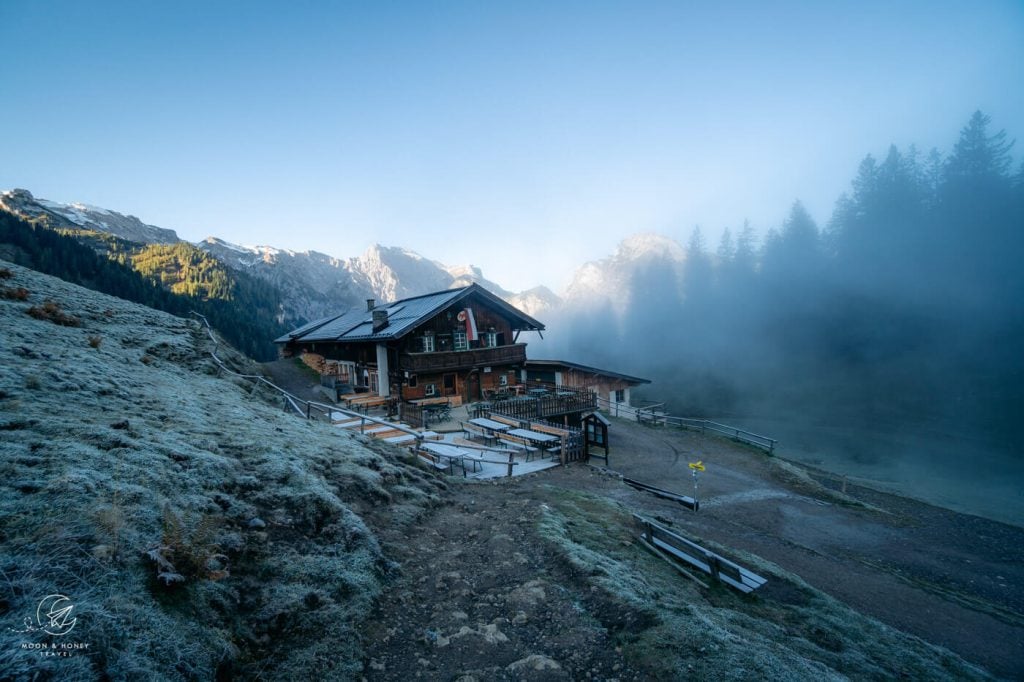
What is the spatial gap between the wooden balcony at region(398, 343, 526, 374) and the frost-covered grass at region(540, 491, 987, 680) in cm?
1845

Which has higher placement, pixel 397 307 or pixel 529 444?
pixel 397 307

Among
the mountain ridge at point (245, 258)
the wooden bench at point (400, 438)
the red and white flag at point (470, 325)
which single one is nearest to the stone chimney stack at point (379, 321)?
the red and white flag at point (470, 325)

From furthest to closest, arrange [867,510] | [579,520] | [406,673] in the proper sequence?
1. [867,510]
2. [579,520]
3. [406,673]

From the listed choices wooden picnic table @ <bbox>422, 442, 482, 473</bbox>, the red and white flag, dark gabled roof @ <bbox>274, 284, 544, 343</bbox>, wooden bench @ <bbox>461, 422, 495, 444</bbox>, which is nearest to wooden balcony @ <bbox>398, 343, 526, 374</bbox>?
the red and white flag

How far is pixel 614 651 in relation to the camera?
522 centimetres

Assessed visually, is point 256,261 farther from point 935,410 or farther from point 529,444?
point 935,410

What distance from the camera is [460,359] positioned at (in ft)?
93.5

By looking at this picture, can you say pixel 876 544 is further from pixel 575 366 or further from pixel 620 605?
pixel 575 366

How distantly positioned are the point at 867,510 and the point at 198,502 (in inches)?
923

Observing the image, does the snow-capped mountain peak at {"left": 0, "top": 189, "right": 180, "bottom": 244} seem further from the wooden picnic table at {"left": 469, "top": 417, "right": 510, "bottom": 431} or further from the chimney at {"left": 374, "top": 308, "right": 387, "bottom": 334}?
the wooden picnic table at {"left": 469, "top": 417, "right": 510, "bottom": 431}

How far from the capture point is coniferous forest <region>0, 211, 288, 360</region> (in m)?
50.9

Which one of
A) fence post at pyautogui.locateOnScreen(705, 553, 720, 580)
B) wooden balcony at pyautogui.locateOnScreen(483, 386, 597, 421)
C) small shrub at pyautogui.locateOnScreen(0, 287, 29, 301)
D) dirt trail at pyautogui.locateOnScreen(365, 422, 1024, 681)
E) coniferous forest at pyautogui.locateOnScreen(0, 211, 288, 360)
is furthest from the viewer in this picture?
coniferous forest at pyautogui.locateOnScreen(0, 211, 288, 360)

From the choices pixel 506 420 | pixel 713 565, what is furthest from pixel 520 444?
pixel 713 565

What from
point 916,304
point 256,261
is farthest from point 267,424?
point 256,261
